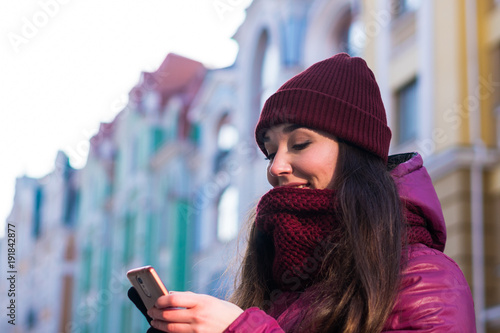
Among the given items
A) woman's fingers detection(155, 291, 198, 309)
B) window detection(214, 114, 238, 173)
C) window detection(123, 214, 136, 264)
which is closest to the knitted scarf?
woman's fingers detection(155, 291, 198, 309)

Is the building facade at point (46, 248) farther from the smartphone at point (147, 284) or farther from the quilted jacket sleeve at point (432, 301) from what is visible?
the quilted jacket sleeve at point (432, 301)

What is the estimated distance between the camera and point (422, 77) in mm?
12016

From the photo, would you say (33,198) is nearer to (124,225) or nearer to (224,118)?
(124,225)

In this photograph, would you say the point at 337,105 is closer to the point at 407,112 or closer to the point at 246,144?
the point at 407,112

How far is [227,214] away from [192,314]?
18016 mm

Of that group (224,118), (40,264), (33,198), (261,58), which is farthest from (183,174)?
(33,198)

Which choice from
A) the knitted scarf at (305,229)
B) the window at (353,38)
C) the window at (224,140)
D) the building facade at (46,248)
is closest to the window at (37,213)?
the building facade at (46,248)

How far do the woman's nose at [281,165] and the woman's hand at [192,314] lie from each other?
549 millimetres

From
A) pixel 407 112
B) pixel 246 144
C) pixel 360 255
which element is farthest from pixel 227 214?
pixel 360 255

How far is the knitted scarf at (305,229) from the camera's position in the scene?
226 centimetres

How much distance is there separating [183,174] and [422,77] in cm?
1203

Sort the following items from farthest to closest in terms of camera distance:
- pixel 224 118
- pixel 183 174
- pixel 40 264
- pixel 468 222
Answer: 1. pixel 40 264
2. pixel 183 174
3. pixel 224 118
4. pixel 468 222

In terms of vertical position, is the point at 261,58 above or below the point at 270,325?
above

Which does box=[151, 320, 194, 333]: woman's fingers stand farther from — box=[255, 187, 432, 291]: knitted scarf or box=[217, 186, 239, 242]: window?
box=[217, 186, 239, 242]: window
